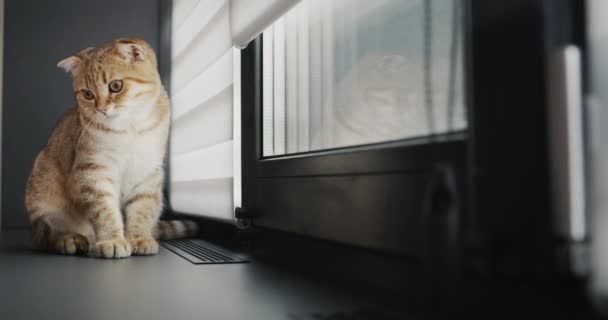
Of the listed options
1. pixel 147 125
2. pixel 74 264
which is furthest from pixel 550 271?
pixel 147 125

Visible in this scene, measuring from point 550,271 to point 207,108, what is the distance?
4.77 feet

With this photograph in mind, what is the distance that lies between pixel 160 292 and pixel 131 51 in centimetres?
84

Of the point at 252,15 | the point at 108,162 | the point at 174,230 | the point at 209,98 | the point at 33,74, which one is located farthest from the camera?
the point at 33,74

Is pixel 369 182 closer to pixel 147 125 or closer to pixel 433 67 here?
pixel 433 67

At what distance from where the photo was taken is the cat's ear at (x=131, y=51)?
1.42 meters

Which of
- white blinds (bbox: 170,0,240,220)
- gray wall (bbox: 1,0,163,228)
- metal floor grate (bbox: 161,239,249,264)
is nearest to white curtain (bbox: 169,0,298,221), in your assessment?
white blinds (bbox: 170,0,240,220)

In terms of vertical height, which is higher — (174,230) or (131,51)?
(131,51)

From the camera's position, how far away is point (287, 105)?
1243mm

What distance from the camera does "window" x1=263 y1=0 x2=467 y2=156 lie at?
0.70 meters

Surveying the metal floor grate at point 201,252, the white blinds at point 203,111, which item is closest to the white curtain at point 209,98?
the white blinds at point 203,111

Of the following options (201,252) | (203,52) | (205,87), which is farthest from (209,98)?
(201,252)

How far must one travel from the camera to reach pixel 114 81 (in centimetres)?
140

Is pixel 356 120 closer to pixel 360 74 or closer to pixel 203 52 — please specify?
pixel 360 74

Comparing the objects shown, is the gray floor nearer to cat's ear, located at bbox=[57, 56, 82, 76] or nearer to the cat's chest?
the cat's chest
